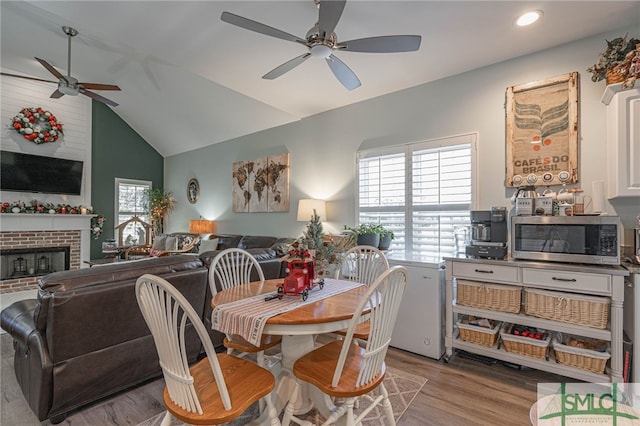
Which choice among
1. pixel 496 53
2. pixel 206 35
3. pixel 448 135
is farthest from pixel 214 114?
pixel 496 53

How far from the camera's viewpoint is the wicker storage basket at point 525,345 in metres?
2.32

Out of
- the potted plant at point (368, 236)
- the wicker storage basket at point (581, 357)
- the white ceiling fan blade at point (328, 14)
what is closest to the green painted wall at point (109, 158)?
the potted plant at point (368, 236)

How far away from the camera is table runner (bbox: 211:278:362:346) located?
143 cm

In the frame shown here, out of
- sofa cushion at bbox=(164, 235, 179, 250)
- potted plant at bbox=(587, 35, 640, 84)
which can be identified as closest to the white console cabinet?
potted plant at bbox=(587, 35, 640, 84)

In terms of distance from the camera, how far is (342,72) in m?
2.53

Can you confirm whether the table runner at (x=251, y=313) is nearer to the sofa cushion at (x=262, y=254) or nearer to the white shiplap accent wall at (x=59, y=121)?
the sofa cushion at (x=262, y=254)

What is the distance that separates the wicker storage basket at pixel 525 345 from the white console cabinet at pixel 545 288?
0.04 metres

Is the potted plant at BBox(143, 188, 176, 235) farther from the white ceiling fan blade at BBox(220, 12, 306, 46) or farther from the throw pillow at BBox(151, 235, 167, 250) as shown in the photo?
the white ceiling fan blade at BBox(220, 12, 306, 46)

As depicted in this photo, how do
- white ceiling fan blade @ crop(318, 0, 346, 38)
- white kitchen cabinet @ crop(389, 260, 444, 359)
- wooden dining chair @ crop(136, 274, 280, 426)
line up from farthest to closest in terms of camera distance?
white kitchen cabinet @ crop(389, 260, 444, 359) → white ceiling fan blade @ crop(318, 0, 346, 38) → wooden dining chair @ crop(136, 274, 280, 426)

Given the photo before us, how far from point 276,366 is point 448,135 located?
2787 millimetres

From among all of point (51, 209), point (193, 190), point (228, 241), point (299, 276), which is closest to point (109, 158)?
point (51, 209)

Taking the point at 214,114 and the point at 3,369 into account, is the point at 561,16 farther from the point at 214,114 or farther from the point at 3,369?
the point at 3,369

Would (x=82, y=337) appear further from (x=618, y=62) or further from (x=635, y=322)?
(x=618, y=62)

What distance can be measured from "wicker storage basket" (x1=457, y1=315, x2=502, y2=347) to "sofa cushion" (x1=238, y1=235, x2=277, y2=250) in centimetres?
306
